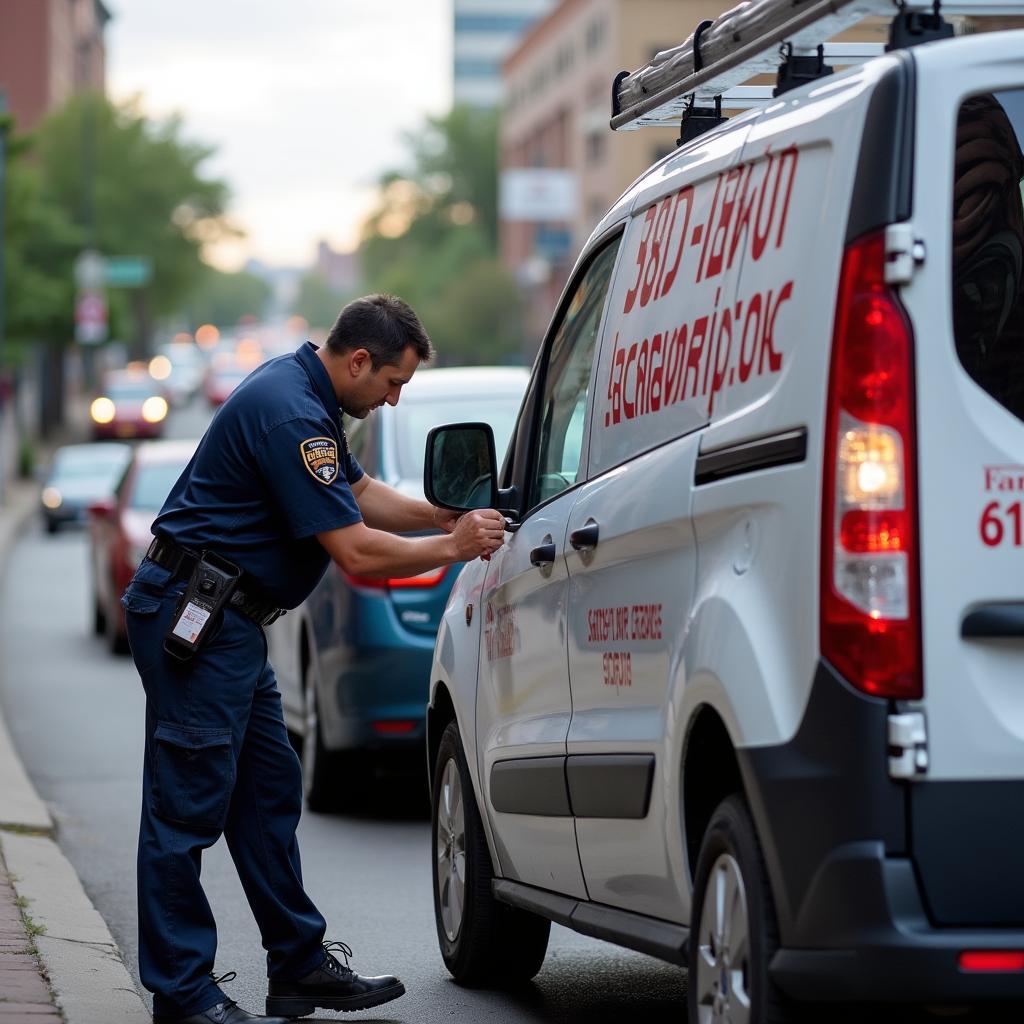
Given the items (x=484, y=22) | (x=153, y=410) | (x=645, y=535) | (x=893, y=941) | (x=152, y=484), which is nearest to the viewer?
(x=893, y=941)

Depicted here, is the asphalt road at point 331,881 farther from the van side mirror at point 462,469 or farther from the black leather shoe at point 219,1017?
the van side mirror at point 462,469

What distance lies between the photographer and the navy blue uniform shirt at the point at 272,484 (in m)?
5.50

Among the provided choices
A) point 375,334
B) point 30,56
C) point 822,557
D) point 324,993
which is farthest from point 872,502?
point 30,56

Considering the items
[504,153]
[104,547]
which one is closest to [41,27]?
[504,153]

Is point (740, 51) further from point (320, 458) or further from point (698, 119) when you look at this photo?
point (320, 458)

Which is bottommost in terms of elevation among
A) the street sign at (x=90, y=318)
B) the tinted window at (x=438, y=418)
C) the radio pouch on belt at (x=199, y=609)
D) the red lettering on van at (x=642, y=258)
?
the radio pouch on belt at (x=199, y=609)

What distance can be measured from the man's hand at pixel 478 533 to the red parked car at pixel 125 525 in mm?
11394

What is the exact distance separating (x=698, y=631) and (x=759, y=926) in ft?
2.03

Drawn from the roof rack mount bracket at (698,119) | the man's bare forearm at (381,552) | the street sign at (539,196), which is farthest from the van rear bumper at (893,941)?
the street sign at (539,196)

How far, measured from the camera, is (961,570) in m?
3.72

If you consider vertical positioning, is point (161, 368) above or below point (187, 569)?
above

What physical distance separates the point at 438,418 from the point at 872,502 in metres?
6.41

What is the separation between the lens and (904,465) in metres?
3.73

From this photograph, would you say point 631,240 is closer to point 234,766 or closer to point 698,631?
point 698,631
